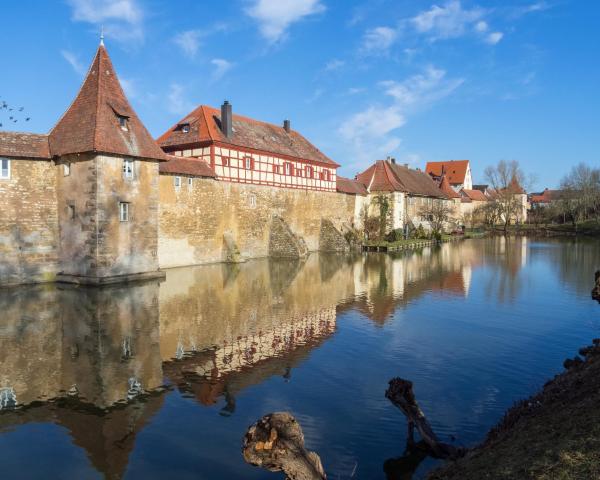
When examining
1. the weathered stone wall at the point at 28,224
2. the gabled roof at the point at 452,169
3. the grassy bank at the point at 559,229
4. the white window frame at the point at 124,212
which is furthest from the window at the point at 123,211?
the gabled roof at the point at 452,169

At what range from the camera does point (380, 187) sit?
4519cm

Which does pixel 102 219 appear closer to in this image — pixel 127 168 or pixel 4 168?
pixel 127 168

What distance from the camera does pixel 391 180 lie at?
1799 inches

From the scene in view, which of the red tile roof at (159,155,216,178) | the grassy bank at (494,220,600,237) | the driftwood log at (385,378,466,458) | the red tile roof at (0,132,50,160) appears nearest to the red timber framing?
the red tile roof at (159,155,216,178)

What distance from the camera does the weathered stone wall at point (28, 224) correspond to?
18078 mm

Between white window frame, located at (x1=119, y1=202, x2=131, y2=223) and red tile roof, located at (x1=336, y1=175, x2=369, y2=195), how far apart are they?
22388mm

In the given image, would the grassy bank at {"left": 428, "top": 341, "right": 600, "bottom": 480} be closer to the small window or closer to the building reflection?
the building reflection

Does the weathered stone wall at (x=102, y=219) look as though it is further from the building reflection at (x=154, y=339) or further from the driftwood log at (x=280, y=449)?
the driftwood log at (x=280, y=449)

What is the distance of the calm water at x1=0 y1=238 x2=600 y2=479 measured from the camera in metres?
6.21

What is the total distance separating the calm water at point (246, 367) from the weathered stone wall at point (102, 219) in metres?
1.63

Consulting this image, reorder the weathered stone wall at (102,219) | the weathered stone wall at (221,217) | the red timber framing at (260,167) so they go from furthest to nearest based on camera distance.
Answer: the red timber framing at (260,167) < the weathered stone wall at (221,217) < the weathered stone wall at (102,219)

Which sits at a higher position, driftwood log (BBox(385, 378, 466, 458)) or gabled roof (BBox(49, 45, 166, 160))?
gabled roof (BBox(49, 45, 166, 160))

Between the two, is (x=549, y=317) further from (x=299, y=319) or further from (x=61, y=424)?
(x=61, y=424)

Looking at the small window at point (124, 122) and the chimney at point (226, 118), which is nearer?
the small window at point (124, 122)
